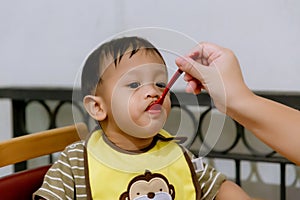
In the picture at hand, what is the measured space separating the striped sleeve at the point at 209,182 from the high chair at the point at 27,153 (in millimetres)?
210

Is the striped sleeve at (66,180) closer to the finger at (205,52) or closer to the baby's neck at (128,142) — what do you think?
the baby's neck at (128,142)

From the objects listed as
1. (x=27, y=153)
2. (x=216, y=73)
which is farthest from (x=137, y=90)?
(x=27, y=153)

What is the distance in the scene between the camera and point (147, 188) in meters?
0.82

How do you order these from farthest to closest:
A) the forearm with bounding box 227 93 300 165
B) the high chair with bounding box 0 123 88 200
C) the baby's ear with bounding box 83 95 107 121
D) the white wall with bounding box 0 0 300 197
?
the white wall with bounding box 0 0 300 197 < the high chair with bounding box 0 123 88 200 < the baby's ear with bounding box 83 95 107 121 < the forearm with bounding box 227 93 300 165

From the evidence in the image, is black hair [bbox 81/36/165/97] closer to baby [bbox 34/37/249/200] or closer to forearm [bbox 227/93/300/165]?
baby [bbox 34/37/249/200]

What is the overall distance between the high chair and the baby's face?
99 millimetres

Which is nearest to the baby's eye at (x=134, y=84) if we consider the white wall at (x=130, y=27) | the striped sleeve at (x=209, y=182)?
the striped sleeve at (x=209, y=182)

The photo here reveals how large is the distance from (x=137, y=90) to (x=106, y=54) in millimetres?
73

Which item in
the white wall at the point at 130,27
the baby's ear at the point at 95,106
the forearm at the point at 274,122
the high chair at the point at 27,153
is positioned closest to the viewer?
the forearm at the point at 274,122

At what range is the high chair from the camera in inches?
36.4

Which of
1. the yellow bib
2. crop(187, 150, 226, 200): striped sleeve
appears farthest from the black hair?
crop(187, 150, 226, 200): striped sleeve

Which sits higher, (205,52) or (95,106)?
(205,52)

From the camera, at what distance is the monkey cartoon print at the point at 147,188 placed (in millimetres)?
824

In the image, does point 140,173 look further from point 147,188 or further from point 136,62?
point 136,62
